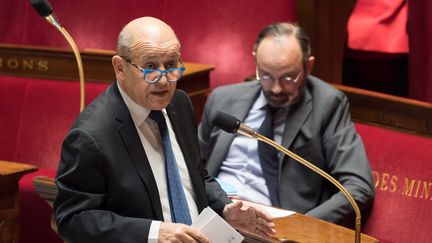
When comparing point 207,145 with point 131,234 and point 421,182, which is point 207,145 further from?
point 131,234

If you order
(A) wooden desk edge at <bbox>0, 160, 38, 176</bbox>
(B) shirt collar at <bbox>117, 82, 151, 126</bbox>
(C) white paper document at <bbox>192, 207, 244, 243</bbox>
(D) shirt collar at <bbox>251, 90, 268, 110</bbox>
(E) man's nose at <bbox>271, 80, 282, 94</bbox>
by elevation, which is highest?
(B) shirt collar at <bbox>117, 82, 151, 126</bbox>

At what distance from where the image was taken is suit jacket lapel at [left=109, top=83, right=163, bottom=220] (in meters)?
1.04

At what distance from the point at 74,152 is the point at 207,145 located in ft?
2.07

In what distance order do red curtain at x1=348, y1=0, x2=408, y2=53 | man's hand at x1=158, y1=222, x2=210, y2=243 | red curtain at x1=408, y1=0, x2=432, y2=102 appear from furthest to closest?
red curtain at x1=348, y1=0, x2=408, y2=53
red curtain at x1=408, y1=0, x2=432, y2=102
man's hand at x1=158, y1=222, x2=210, y2=243

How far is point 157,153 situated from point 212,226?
0.13 metres

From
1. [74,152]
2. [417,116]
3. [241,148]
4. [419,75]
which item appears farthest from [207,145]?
[74,152]

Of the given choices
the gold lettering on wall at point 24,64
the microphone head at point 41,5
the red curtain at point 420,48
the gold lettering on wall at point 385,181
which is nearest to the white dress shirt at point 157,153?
the microphone head at point 41,5

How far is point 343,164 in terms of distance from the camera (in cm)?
150

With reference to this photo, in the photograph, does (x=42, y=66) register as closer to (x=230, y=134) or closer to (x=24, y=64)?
(x=24, y=64)

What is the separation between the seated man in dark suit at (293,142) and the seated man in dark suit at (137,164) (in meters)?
0.41

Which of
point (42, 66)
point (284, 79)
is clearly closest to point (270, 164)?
point (284, 79)

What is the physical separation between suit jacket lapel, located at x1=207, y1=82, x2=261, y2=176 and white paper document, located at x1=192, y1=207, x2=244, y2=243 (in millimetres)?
568

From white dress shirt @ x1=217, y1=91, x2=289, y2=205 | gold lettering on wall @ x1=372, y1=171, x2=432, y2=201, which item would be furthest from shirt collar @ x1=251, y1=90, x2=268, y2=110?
gold lettering on wall @ x1=372, y1=171, x2=432, y2=201

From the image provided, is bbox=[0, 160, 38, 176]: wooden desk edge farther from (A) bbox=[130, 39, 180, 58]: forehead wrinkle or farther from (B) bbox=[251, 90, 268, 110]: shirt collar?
(A) bbox=[130, 39, 180, 58]: forehead wrinkle
